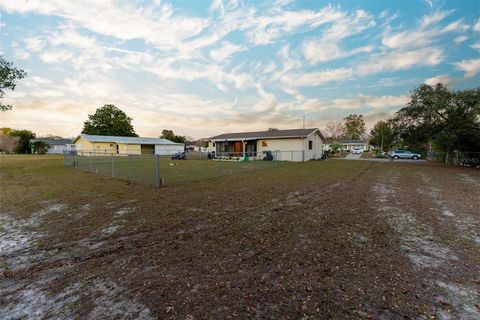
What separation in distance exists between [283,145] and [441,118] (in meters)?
14.5

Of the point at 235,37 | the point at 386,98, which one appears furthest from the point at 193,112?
the point at 386,98

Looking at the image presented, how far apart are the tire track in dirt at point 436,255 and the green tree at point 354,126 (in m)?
79.4

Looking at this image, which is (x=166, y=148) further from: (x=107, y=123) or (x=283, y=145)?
(x=283, y=145)

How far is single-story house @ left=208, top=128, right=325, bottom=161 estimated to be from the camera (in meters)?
24.5

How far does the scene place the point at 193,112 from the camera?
29.4 metres

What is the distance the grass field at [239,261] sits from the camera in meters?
2.27

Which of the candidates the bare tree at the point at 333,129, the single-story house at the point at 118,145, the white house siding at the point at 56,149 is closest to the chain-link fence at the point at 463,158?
the single-story house at the point at 118,145

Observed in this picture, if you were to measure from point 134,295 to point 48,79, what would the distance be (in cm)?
1982

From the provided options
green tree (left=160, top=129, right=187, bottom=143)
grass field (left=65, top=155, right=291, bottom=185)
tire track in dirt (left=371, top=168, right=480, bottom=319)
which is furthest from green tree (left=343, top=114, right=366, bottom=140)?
tire track in dirt (left=371, top=168, right=480, bottom=319)

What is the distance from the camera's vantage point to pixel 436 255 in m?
3.46

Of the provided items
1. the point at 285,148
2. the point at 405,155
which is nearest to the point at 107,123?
the point at 285,148

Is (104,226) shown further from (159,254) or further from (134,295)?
(134,295)

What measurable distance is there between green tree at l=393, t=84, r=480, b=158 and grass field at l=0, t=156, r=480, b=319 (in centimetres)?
1669

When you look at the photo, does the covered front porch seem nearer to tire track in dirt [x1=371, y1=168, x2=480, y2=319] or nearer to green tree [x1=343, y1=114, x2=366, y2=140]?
tire track in dirt [x1=371, y1=168, x2=480, y2=319]
